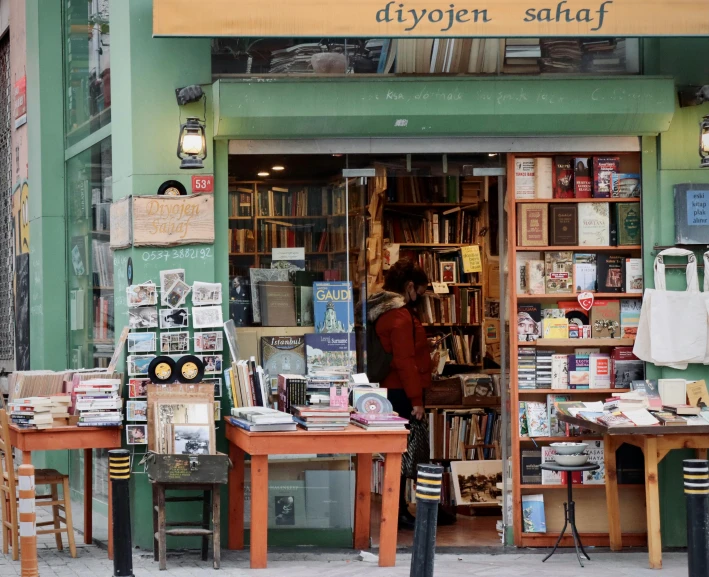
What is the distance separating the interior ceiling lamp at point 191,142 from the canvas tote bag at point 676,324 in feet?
11.9

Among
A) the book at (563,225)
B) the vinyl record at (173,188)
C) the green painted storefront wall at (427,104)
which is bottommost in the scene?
the book at (563,225)

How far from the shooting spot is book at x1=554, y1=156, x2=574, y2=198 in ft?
30.9

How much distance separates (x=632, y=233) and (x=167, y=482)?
4.16 metres

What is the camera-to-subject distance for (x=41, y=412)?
8.66 metres

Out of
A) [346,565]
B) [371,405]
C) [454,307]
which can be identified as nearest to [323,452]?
[371,405]

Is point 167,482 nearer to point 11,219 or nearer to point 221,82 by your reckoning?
point 221,82

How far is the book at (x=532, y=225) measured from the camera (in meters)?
9.41

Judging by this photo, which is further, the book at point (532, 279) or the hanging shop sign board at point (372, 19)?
the book at point (532, 279)

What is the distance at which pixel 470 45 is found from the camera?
9.16 m

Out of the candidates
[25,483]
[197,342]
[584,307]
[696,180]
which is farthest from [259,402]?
[696,180]

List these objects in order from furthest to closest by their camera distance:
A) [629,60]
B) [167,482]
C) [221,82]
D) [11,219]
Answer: [11,219], [629,60], [221,82], [167,482]

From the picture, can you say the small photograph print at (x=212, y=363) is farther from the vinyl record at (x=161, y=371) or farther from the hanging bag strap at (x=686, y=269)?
the hanging bag strap at (x=686, y=269)

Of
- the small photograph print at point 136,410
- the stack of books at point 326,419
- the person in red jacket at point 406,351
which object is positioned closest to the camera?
the stack of books at point 326,419

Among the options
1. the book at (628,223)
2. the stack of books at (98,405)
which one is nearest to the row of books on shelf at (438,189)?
the book at (628,223)
